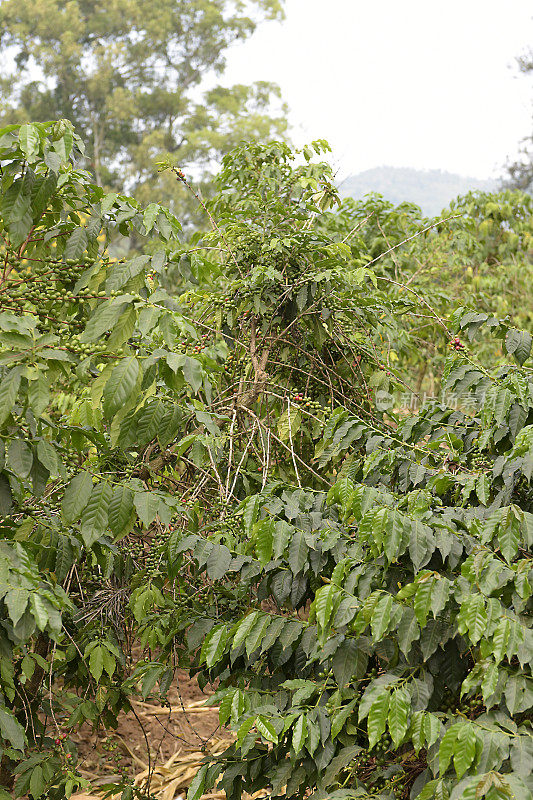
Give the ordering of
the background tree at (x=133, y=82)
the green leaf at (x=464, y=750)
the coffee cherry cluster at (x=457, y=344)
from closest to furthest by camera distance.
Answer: the green leaf at (x=464, y=750)
the coffee cherry cluster at (x=457, y=344)
the background tree at (x=133, y=82)

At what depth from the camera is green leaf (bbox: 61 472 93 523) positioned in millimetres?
1716

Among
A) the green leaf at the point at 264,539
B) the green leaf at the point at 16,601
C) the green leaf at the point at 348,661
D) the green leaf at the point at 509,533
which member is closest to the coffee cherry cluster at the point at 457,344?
the green leaf at the point at 509,533

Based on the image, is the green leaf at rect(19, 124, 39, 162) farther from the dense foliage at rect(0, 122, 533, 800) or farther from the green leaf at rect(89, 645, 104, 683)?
the green leaf at rect(89, 645, 104, 683)

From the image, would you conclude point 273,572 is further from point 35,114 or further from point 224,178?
point 35,114

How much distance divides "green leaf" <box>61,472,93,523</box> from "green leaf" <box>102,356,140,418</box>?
0.32 metres

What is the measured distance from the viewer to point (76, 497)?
1.73 meters

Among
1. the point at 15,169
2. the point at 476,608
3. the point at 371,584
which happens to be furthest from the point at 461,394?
the point at 15,169

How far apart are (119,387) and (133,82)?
67.4 ft

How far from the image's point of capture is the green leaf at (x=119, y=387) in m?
1.50

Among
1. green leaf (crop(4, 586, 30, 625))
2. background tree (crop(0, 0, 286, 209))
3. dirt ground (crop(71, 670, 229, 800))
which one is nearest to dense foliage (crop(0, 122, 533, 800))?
green leaf (crop(4, 586, 30, 625))

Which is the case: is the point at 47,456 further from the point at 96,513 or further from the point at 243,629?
the point at 243,629

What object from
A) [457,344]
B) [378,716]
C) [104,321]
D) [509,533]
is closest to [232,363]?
[457,344]

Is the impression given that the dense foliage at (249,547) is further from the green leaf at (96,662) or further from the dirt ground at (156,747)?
the dirt ground at (156,747)

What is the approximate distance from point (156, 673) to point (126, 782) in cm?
54
